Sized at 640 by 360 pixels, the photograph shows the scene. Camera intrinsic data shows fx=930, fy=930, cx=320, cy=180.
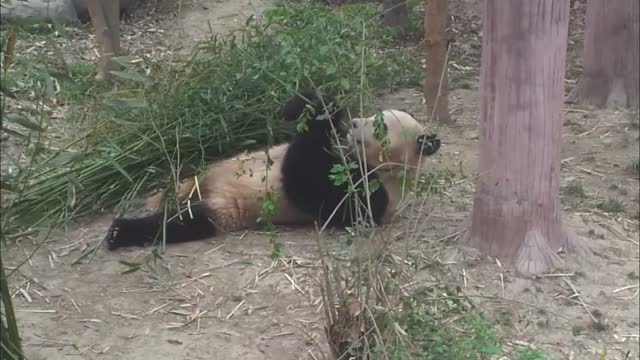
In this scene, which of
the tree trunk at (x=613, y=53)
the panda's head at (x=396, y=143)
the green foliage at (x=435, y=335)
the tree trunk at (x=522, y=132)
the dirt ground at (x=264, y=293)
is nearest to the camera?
the green foliage at (x=435, y=335)

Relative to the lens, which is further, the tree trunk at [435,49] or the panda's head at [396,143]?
the tree trunk at [435,49]

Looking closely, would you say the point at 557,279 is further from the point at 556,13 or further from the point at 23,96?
the point at 23,96

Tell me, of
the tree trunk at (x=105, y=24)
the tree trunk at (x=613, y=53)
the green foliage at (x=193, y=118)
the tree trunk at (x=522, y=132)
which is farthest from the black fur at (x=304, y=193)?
the tree trunk at (x=613, y=53)

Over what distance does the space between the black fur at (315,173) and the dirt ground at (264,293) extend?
0.37 feet

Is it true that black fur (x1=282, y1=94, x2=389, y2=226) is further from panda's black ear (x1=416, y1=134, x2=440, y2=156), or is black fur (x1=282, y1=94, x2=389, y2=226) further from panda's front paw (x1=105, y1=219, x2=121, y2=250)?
panda's front paw (x1=105, y1=219, x2=121, y2=250)

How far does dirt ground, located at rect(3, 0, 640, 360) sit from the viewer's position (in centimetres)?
275

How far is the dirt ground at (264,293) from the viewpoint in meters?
2.75

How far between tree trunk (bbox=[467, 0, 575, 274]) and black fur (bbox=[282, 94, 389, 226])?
1.52 feet

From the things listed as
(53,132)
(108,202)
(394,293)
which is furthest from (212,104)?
(394,293)

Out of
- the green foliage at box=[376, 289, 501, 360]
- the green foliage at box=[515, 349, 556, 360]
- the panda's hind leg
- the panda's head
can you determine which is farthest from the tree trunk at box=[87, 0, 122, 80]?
the green foliage at box=[515, 349, 556, 360]

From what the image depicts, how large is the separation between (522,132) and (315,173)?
31.8 inches

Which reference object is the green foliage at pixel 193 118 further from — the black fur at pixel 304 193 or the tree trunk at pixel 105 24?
the tree trunk at pixel 105 24

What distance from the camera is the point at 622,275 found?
3.17 meters

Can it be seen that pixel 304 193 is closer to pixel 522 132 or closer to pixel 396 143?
pixel 396 143
